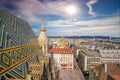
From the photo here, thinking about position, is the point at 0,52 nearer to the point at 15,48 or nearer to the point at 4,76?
the point at 4,76

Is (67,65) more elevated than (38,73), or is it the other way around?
(38,73)

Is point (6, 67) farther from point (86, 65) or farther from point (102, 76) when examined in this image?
point (86, 65)

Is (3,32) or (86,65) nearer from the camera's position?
(3,32)

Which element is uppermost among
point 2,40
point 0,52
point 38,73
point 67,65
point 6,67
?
point 2,40

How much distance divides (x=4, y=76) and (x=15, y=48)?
1944 mm

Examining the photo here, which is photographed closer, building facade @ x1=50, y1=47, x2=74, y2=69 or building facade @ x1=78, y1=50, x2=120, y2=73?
building facade @ x1=78, y1=50, x2=120, y2=73

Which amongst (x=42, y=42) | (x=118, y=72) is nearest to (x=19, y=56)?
(x=118, y=72)

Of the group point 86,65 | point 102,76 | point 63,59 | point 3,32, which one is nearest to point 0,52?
point 3,32

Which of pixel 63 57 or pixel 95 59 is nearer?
pixel 95 59

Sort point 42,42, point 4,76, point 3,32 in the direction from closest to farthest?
point 4,76
point 3,32
point 42,42

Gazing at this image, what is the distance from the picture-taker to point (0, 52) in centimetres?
531

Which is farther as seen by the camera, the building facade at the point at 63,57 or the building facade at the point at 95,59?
the building facade at the point at 63,57

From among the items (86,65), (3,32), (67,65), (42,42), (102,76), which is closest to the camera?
(3,32)

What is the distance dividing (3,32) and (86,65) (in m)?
15.6
